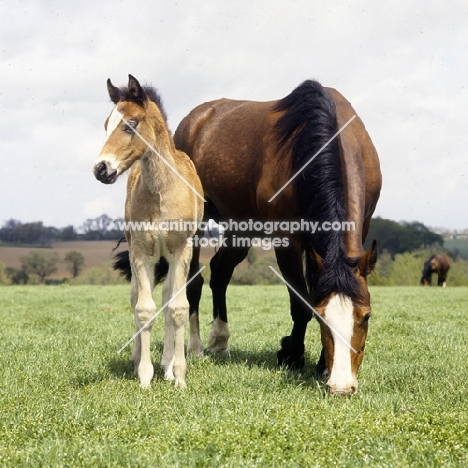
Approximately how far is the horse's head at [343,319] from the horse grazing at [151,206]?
1.33 m

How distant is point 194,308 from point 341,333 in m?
3.21

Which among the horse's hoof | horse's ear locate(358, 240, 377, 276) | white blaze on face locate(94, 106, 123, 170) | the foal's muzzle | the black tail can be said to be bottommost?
the horse's hoof

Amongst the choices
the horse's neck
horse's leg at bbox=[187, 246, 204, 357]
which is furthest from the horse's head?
horse's leg at bbox=[187, 246, 204, 357]

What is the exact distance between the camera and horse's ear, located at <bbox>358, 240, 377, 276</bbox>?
468 cm

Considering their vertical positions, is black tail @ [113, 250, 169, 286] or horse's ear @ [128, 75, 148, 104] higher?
horse's ear @ [128, 75, 148, 104]

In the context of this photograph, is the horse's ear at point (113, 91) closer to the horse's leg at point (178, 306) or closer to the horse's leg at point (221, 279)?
the horse's leg at point (178, 306)

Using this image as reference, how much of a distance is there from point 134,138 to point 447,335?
524cm

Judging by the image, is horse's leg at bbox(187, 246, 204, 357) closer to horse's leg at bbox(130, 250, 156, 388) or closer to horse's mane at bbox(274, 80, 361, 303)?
horse's leg at bbox(130, 250, 156, 388)

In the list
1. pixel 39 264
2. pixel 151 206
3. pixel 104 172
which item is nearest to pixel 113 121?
pixel 104 172

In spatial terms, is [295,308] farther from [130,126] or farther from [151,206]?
[130,126]

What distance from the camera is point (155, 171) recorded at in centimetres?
531

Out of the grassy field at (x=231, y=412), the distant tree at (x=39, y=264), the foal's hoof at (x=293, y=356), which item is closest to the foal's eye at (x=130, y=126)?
the grassy field at (x=231, y=412)

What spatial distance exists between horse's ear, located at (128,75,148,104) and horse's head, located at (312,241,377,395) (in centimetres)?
212

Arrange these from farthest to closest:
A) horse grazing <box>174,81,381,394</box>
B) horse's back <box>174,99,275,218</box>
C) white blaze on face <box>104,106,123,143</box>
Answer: horse's back <box>174,99,275,218</box> < white blaze on face <box>104,106,123,143</box> < horse grazing <box>174,81,381,394</box>
